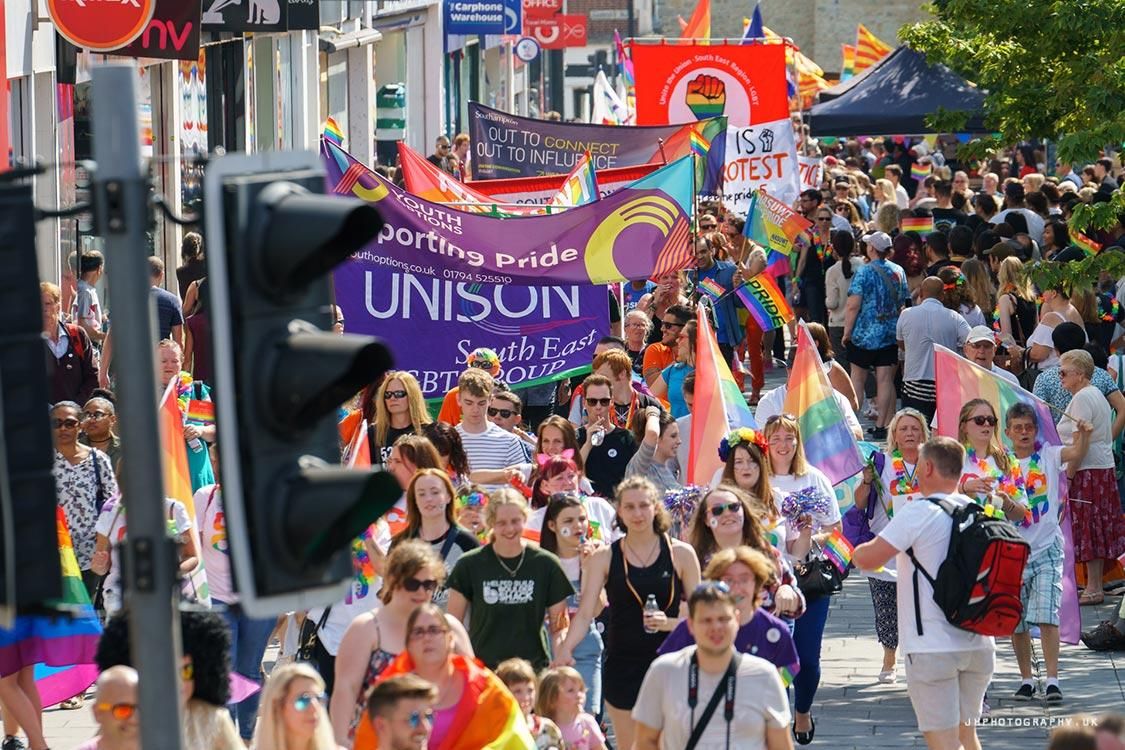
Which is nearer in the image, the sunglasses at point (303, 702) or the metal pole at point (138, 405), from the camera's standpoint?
the metal pole at point (138, 405)

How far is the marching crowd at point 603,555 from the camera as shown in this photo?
23.7 ft

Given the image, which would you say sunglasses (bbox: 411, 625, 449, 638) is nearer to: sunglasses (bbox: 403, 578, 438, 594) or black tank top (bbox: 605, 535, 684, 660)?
sunglasses (bbox: 403, 578, 438, 594)

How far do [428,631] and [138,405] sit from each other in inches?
122

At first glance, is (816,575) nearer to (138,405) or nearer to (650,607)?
(650,607)

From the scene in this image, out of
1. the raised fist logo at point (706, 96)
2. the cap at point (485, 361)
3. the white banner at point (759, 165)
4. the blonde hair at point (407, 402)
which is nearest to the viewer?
the blonde hair at point (407, 402)

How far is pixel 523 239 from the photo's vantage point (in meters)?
13.6

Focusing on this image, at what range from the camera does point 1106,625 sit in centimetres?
1217

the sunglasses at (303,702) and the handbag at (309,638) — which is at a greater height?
the sunglasses at (303,702)

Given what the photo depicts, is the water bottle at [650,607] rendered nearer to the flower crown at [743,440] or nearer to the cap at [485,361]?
the flower crown at [743,440]

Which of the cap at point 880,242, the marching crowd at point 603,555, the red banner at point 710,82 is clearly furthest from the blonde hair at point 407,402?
the red banner at point 710,82

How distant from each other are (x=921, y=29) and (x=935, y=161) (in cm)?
1461

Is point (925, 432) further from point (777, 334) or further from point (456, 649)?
point (777, 334)

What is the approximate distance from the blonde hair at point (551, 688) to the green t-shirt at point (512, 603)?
1.82ft

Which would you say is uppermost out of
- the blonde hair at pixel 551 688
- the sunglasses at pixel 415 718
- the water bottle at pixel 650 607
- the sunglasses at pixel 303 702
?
the sunglasses at pixel 303 702
